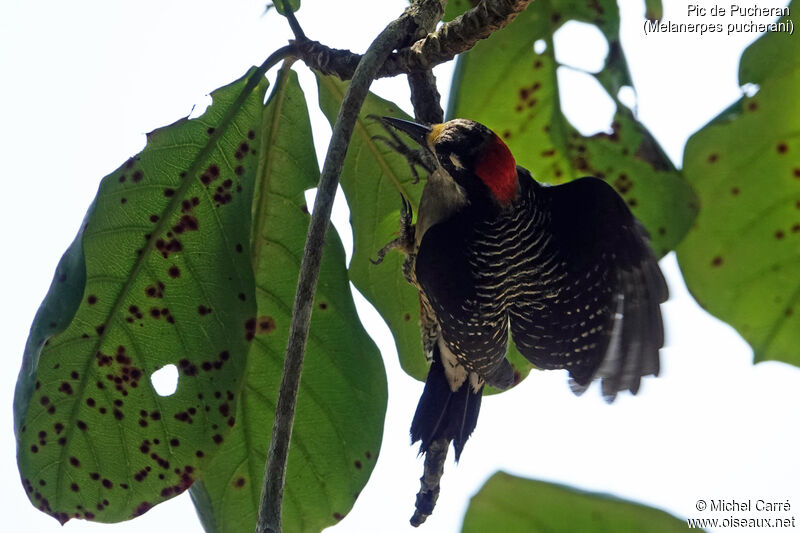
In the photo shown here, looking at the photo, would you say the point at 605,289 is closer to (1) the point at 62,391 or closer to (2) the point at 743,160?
(2) the point at 743,160

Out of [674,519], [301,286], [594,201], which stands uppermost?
[594,201]

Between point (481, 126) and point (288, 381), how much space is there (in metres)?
0.98

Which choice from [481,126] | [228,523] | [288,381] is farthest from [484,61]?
[228,523]

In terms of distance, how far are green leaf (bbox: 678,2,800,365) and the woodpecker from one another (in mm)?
139

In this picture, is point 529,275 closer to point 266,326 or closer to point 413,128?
point 413,128

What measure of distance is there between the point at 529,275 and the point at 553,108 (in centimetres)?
41

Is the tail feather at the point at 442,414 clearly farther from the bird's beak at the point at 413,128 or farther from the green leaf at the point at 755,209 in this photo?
the green leaf at the point at 755,209

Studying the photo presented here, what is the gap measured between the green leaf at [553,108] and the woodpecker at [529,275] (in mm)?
74

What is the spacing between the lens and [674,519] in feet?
3.37

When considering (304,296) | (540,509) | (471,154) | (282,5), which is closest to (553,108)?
(471,154)

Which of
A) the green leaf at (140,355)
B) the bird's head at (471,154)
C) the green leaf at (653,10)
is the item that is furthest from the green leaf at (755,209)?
the green leaf at (140,355)

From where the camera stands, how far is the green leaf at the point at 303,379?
7.34ft

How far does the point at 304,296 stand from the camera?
136cm

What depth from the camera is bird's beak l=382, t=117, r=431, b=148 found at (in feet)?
7.06
